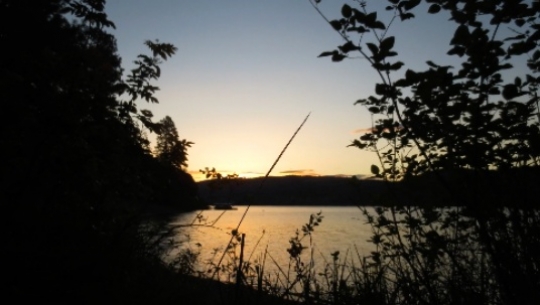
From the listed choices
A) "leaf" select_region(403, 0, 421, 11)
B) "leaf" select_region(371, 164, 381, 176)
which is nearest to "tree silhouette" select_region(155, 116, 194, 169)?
"leaf" select_region(371, 164, 381, 176)

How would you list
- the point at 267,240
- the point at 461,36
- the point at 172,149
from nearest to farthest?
the point at 461,36 < the point at 172,149 < the point at 267,240

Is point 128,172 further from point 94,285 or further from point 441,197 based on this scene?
point 441,197

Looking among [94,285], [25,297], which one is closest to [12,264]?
[25,297]

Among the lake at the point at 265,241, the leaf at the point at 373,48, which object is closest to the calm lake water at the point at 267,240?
the lake at the point at 265,241

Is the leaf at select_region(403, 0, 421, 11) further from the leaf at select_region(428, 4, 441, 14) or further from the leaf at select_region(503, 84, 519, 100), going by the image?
the leaf at select_region(503, 84, 519, 100)

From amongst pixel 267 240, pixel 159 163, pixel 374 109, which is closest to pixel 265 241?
pixel 267 240

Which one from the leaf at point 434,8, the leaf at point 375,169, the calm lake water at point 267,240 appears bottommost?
the calm lake water at point 267,240

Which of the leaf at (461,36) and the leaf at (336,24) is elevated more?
the leaf at (336,24)

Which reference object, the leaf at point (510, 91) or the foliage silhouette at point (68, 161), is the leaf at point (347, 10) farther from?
the foliage silhouette at point (68, 161)

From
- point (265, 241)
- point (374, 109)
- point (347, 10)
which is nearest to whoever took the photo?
point (347, 10)

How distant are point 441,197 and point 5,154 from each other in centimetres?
433

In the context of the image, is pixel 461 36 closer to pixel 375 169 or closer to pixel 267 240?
pixel 375 169

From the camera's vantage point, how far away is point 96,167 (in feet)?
12.8

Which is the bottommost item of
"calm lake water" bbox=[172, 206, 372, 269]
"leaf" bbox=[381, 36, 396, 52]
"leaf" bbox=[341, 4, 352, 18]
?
"calm lake water" bbox=[172, 206, 372, 269]
